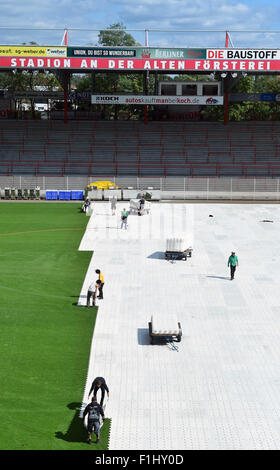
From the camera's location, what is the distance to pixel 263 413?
49.7ft

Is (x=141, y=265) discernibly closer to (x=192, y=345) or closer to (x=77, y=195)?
(x=192, y=345)

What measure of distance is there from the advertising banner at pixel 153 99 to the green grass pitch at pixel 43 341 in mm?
28756

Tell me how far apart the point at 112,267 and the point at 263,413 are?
14.8 meters

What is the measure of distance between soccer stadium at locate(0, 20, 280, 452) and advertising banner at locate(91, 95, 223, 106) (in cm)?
15

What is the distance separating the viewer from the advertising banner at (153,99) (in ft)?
203

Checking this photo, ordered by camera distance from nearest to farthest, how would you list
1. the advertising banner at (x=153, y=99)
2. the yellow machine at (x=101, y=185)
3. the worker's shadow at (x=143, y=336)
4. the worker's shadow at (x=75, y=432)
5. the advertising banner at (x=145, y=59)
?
the worker's shadow at (x=75, y=432) < the worker's shadow at (x=143, y=336) < the yellow machine at (x=101, y=185) < the advertising banner at (x=145, y=59) < the advertising banner at (x=153, y=99)

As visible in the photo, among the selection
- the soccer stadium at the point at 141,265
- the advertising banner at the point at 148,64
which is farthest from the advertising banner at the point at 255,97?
the advertising banner at the point at 148,64

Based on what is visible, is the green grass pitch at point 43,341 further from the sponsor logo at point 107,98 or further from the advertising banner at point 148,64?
the sponsor logo at point 107,98

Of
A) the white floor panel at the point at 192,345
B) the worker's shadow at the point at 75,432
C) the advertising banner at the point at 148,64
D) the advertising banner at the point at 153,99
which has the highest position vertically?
the advertising banner at the point at 148,64

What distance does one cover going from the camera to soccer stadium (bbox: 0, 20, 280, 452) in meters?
15.0

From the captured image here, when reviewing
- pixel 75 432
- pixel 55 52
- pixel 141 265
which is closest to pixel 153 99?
pixel 55 52

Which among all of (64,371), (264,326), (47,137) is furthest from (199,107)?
(64,371)

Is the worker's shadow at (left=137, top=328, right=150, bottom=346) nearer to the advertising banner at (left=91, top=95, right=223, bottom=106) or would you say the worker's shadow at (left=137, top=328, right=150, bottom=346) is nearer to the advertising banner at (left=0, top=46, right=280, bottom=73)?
the advertising banner at (left=0, top=46, right=280, bottom=73)

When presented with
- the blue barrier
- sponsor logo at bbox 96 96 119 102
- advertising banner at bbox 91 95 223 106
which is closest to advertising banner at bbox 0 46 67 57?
sponsor logo at bbox 96 96 119 102
